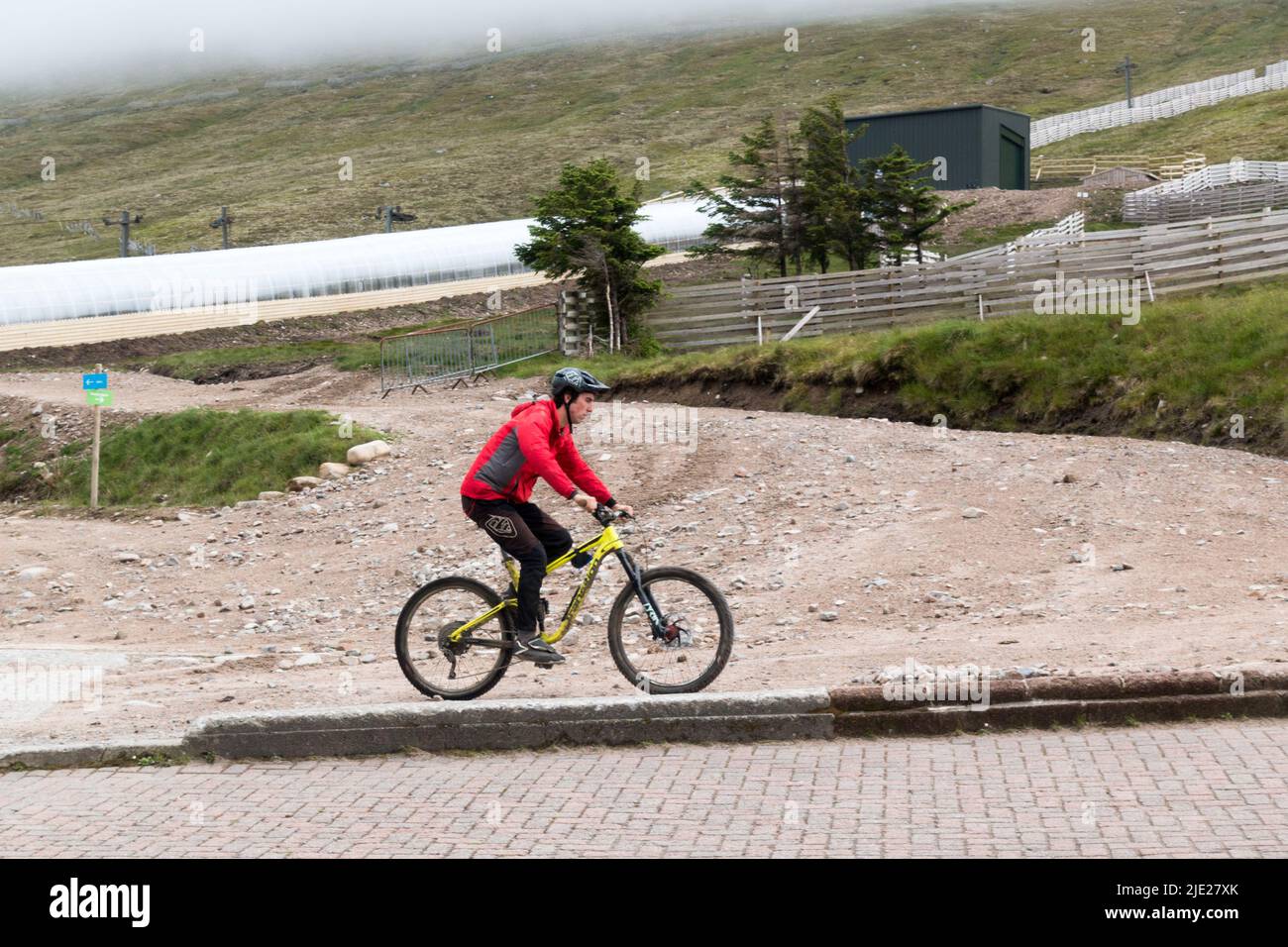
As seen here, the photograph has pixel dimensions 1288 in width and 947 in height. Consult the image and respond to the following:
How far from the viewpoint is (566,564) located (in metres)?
9.10

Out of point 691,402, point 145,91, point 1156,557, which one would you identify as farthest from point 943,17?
point 1156,557

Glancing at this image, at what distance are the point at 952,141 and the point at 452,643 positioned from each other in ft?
173

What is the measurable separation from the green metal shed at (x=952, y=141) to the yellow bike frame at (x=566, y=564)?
47.7 m

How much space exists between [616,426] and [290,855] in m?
15.6

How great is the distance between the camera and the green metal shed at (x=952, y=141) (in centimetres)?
5534

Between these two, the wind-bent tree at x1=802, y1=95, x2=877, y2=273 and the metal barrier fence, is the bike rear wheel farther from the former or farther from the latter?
the wind-bent tree at x1=802, y1=95, x2=877, y2=273

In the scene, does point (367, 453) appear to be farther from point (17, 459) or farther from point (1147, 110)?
point (1147, 110)

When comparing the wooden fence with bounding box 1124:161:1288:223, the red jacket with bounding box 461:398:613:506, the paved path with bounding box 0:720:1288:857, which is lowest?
the paved path with bounding box 0:720:1288:857

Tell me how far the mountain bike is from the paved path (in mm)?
912

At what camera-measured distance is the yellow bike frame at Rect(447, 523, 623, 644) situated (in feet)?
29.4

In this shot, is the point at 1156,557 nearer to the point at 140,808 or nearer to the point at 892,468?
the point at 892,468

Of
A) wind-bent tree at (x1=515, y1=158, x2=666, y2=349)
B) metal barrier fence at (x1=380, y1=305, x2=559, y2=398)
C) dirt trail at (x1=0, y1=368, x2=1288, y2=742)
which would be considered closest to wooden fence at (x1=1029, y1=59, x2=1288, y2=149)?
wind-bent tree at (x1=515, y1=158, x2=666, y2=349)

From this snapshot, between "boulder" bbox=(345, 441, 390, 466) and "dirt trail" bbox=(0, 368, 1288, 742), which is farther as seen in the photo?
"boulder" bbox=(345, 441, 390, 466)

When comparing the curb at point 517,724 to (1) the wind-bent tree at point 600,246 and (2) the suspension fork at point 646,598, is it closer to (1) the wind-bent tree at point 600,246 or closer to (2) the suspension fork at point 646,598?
(2) the suspension fork at point 646,598
